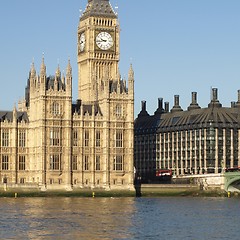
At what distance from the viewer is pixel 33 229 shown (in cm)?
8788

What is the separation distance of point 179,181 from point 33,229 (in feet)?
261

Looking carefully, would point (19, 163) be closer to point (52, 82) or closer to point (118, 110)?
point (52, 82)

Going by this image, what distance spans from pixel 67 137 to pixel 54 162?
390cm

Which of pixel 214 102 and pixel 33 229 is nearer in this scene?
pixel 33 229

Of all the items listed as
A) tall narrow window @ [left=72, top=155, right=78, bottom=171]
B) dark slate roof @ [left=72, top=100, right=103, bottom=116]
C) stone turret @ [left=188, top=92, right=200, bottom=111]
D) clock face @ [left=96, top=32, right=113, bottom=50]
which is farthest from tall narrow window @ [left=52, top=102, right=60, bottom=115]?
stone turret @ [left=188, top=92, right=200, bottom=111]

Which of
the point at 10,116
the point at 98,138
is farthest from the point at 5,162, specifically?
the point at 98,138

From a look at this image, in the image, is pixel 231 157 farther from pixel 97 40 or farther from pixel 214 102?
pixel 97 40

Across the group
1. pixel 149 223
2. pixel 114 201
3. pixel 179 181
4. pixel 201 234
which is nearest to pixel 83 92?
pixel 179 181

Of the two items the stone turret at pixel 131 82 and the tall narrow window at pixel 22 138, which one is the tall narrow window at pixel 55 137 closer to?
the tall narrow window at pixel 22 138

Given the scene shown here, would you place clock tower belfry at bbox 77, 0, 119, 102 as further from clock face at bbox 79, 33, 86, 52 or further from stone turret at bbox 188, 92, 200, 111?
stone turret at bbox 188, 92, 200, 111

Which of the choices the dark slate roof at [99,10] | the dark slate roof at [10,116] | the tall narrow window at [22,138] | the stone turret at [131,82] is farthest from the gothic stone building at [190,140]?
the tall narrow window at [22,138]

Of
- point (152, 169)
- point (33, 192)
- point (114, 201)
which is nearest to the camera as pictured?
point (114, 201)

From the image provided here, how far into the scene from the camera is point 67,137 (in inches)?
5925

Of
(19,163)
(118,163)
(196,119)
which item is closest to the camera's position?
(19,163)
